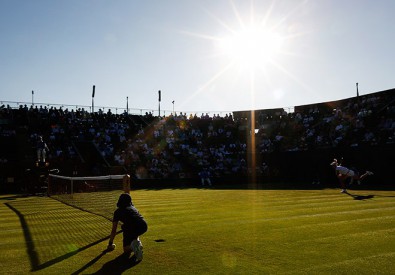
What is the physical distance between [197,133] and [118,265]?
38163 millimetres

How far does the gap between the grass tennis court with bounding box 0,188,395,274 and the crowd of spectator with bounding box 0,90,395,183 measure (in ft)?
61.2

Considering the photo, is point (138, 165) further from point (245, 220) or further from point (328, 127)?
point (245, 220)

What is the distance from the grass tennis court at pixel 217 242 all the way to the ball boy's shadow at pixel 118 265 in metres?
0.02

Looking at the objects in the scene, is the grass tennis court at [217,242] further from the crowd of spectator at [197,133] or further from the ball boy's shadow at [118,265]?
the crowd of spectator at [197,133]

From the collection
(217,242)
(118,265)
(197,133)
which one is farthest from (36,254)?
(197,133)

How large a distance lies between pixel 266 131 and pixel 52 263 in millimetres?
39343

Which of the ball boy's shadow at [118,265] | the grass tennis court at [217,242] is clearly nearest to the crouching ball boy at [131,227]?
the ball boy's shadow at [118,265]

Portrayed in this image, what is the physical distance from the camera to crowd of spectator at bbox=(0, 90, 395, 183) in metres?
35.5

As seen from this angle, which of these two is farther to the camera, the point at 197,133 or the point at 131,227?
the point at 197,133

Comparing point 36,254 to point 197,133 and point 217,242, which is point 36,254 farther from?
point 197,133

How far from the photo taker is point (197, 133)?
4494 cm

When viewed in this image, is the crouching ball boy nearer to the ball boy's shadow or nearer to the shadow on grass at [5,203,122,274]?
the ball boy's shadow

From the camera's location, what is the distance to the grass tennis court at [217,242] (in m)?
6.71

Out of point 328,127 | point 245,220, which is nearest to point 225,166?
point 328,127
